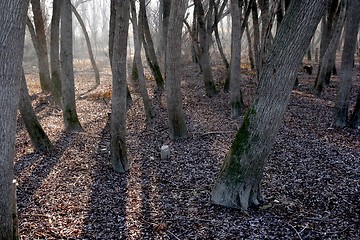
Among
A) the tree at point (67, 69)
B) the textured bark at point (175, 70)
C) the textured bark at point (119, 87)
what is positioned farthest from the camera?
the tree at point (67, 69)

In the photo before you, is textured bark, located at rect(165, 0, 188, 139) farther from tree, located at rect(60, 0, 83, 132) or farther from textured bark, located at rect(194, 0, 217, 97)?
textured bark, located at rect(194, 0, 217, 97)

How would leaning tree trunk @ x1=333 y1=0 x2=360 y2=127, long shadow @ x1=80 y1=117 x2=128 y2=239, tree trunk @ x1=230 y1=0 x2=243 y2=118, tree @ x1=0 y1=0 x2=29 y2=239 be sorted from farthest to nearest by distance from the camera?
tree trunk @ x1=230 y1=0 x2=243 y2=118 < leaning tree trunk @ x1=333 y1=0 x2=360 y2=127 < long shadow @ x1=80 y1=117 x2=128 y2=239 < tree @ x1=0 y1=0 x2=29 y2=239

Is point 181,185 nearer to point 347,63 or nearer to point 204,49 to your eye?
point 347,63

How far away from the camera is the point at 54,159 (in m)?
6.28

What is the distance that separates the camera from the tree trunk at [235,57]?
7.77 meters

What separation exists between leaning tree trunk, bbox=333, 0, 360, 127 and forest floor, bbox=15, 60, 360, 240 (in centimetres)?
35

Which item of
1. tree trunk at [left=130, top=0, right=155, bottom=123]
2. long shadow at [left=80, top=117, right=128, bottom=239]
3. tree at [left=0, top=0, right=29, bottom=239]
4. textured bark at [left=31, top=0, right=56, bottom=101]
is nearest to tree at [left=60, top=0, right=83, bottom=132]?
tree trunk at [left=130, top=0, right=155, bottom=123]

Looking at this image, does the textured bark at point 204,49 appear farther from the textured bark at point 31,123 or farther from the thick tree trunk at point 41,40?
the textured bark at point 31,123

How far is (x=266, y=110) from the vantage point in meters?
3.99

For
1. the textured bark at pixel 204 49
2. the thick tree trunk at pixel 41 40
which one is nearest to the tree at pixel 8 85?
the textured bark at pixel 204 49

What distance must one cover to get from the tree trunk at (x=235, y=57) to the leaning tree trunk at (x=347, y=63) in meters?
2.26

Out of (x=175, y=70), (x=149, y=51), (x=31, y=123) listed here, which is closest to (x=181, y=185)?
(x=175, y=70)

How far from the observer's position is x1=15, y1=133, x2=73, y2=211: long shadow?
16.3 feet

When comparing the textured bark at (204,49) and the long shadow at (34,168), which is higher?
the textured bark at (204,49)
